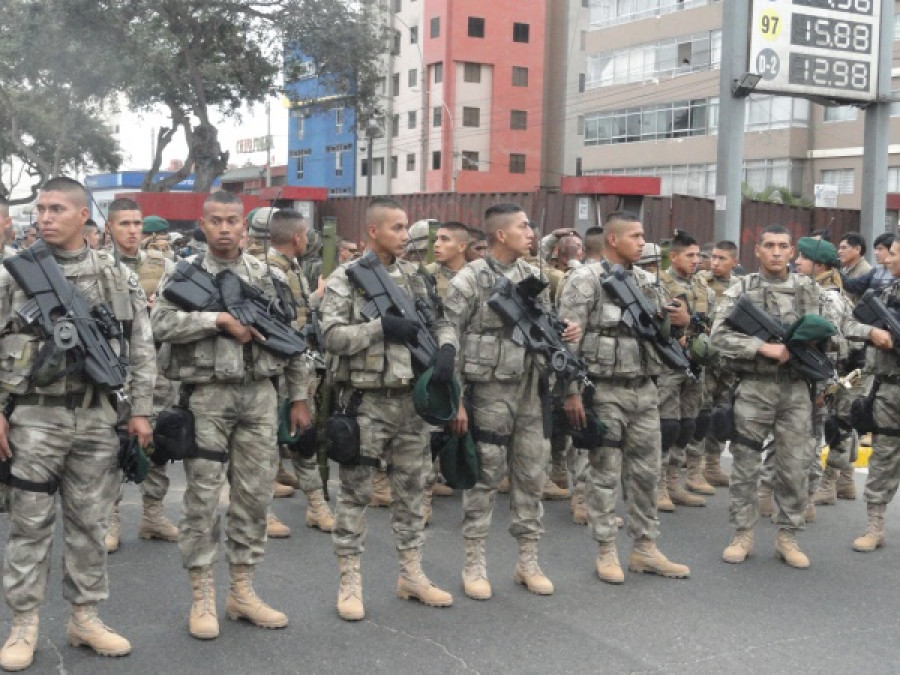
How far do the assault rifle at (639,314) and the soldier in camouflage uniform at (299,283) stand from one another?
2190mm

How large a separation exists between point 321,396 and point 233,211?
118 centimetres

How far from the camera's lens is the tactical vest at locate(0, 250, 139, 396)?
4.59 meters

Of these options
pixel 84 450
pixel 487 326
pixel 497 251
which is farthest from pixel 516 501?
pixel 84 450

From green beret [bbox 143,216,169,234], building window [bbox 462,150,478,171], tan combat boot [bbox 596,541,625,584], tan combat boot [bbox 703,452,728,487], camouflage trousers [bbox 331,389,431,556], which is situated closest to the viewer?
camouflage trousers [bbox 331,389,431,556]

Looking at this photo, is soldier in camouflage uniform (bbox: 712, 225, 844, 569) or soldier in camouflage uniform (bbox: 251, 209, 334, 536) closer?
soldier in camouflage uniform (bbox: 712, 225, 844, 569)

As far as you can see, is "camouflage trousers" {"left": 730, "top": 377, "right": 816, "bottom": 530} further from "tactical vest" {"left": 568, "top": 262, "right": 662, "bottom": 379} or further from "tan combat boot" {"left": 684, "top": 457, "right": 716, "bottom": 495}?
"tan combat boot" {"left": 684, "top": 457, "right": 716, "bottom": 495}

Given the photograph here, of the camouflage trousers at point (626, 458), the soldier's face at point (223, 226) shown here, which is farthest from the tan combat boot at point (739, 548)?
the soldier's face at point (223, 226)

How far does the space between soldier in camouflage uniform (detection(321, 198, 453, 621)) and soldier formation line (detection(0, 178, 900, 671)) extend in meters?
0.01

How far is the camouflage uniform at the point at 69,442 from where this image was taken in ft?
15.3

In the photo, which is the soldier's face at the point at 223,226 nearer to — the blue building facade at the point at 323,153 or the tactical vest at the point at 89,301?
the tactical vest at the point at 89,301

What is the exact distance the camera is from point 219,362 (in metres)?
5.11

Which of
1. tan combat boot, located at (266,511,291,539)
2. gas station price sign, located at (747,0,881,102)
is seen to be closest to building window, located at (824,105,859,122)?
gas station price sign, located at (747,0,881,102)

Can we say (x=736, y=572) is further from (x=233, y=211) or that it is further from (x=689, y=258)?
(x=233, y=211)

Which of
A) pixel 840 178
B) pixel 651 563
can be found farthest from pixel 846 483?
pixel 840 178
